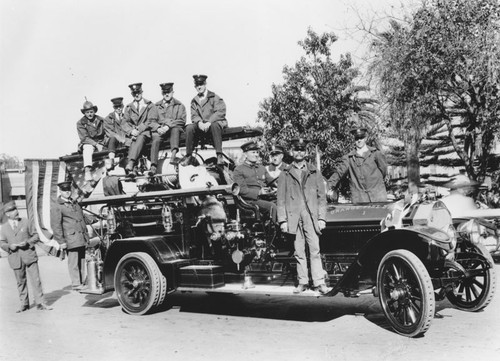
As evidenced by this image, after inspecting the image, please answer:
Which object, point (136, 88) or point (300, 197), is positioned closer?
point (300, 197)

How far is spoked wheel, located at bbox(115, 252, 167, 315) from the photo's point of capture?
23.6 ft

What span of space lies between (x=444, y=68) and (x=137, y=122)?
21.3 ft

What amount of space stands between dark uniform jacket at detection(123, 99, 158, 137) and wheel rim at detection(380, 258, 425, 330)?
176 inches

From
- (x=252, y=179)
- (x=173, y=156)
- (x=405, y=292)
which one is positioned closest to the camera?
(x=405, y=292)

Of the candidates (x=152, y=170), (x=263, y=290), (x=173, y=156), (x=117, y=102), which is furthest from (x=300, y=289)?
(x=117, y=102)

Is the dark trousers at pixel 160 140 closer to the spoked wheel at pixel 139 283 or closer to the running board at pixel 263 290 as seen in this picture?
the spoked wheel at pixel 139 283

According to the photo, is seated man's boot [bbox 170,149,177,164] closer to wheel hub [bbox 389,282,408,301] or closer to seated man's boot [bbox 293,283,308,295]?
seated man's boot [bbox 293,283,308,295]

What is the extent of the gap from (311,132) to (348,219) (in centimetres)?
963

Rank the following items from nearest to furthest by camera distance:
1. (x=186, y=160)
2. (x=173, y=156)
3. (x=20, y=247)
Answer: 1. (x=186, y=160)
2. (x=20, y=247)
3. (x=173, y=156)

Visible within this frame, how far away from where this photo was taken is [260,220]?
675cm

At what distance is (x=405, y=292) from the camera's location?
5.45m

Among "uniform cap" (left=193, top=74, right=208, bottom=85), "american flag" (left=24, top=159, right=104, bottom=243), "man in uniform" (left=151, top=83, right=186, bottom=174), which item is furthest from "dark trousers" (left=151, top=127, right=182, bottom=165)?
"american flag" (left=24, top=159, right=104, bottom=243)

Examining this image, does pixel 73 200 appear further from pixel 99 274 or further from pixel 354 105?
pixel 354 105

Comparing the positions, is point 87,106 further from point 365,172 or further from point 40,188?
point 365,172
